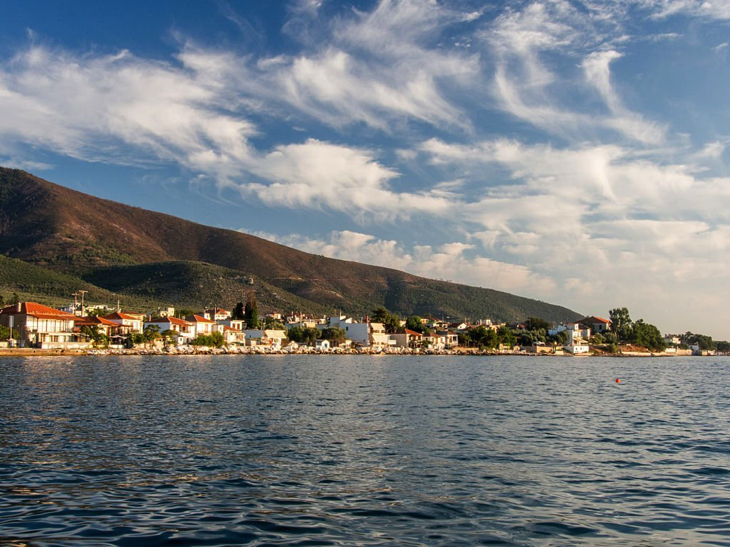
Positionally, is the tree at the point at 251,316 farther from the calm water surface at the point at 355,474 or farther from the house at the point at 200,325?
the calm water surface at the point at 355,474

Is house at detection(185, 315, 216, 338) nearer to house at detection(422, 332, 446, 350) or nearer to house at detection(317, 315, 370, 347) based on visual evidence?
house at detection(317, 315, 370, 347)

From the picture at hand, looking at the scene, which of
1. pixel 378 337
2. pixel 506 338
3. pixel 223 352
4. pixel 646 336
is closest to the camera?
pixel 223 352

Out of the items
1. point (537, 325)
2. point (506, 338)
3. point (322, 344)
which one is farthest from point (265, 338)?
point (537, 325)

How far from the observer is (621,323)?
193 m

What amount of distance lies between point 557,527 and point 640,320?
199 meters

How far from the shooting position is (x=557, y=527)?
1216 cm

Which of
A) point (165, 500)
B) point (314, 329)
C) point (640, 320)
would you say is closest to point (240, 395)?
point (165, 500)

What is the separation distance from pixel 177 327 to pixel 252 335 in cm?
2376

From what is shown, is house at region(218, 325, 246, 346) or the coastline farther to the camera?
house at region(218, 325, 246, 346)

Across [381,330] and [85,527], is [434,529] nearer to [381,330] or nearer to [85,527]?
[85,527]

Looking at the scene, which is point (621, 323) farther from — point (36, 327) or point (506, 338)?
point (36, 327)

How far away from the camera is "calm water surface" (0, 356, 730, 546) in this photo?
465 inches

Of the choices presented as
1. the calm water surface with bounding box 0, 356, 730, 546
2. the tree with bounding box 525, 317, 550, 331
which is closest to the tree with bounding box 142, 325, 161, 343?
the calm water surface with bounding box 0, 356, 730, 546

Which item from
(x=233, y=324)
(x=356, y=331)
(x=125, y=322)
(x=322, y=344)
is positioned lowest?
(x=322, y=344)
